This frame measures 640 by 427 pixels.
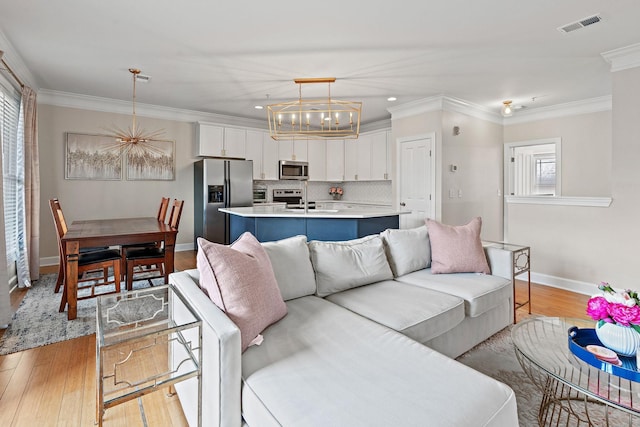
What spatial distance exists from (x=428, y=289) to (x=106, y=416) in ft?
6.69

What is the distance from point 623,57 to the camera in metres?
3.27

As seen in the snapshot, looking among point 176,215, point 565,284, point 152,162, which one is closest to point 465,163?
point 565,284

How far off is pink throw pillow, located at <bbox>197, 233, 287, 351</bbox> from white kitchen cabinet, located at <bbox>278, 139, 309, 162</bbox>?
5223 mm

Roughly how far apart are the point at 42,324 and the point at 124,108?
3.66 metres

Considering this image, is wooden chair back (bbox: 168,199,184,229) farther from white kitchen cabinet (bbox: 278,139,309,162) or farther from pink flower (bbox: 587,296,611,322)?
pink flower (bbox: 587,296,611,322)

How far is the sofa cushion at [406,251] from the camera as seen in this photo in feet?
8.70

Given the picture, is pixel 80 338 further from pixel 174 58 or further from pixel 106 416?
Result: pixel 174 58

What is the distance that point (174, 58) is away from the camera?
344cm

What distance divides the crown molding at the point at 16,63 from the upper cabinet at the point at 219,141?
2232mm

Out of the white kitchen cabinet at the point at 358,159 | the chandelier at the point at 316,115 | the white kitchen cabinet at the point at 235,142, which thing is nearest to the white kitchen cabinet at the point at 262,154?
the white kitchen cabinet at the point at 235,142

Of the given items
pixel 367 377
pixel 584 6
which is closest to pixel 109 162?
pixel 367 377

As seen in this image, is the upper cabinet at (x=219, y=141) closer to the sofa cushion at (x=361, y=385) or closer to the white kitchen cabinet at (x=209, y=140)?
the white kitchen cabinet at (x=209, y=140)

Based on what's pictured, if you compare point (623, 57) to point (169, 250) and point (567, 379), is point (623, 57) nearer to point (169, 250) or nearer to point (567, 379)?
point (567, 379)

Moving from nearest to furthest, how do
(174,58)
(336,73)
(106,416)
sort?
(106,416), (174,58), (336,73)
